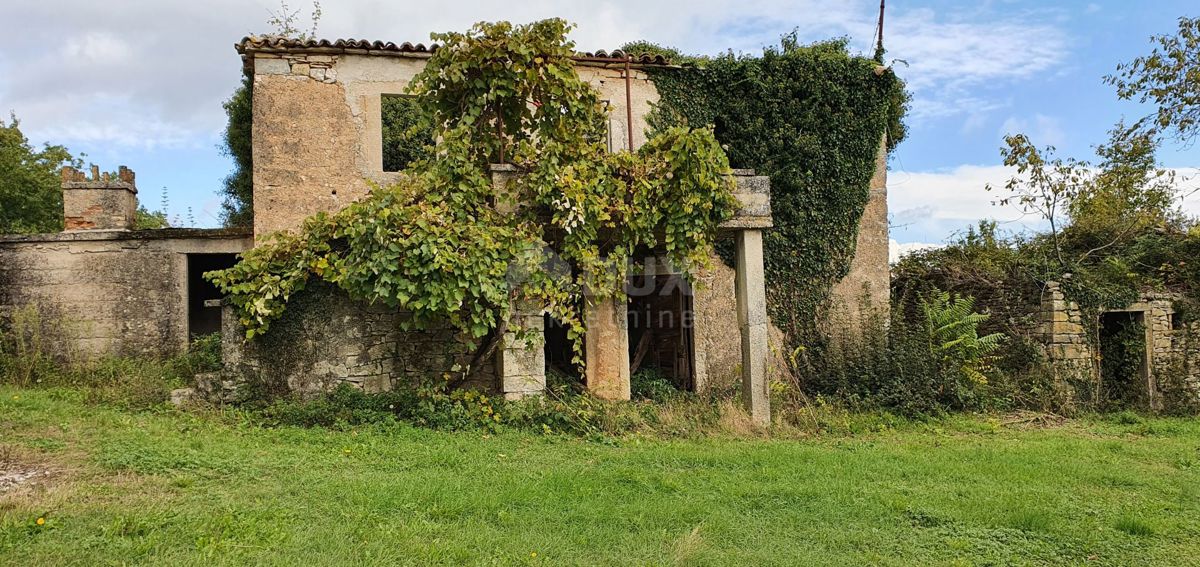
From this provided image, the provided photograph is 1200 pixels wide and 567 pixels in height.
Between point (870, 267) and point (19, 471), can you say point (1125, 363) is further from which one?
point (19, 471)

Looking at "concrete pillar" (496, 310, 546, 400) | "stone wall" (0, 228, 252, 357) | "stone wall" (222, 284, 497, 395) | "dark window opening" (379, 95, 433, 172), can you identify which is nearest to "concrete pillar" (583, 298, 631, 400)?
"concrete pillar" (496, 310, 546, 400)

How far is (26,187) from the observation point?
2155 cm

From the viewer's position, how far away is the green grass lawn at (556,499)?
4676 mm

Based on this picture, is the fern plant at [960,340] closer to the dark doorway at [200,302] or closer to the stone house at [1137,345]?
the stone house at [1137,345]

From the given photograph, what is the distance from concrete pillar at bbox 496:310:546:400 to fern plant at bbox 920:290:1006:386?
18.3 feet

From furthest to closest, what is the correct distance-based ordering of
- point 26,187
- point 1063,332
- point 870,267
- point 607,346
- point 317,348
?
1. point 26,187
2. point 870,267
3. point 1063,332
4. point 607,346
5. point 317,348

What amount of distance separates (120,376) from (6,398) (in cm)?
126

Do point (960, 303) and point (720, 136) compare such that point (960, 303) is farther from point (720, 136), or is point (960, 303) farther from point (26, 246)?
point (26, 246)

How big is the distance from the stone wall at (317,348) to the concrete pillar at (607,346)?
2814mm

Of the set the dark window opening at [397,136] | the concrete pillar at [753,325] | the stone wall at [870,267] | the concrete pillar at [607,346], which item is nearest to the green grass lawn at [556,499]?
the concrete pillar at [753,325]

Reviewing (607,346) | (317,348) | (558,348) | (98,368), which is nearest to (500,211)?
(317,348)

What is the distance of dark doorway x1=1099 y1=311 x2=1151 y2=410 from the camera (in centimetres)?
1164

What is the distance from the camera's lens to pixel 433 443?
756 cm

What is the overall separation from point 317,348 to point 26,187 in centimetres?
1840
